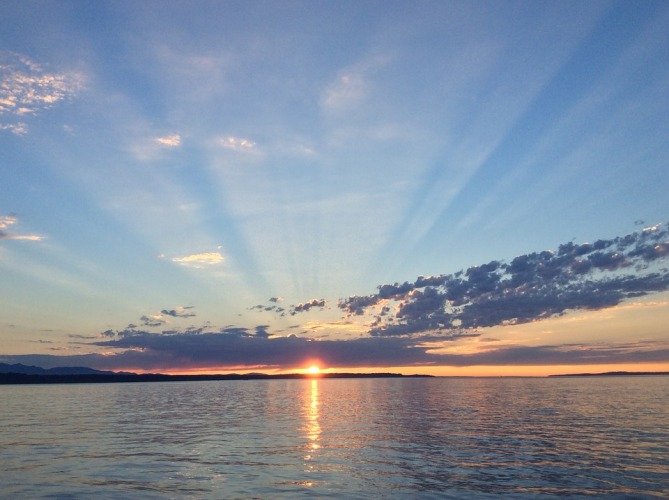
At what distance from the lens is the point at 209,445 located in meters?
45.9

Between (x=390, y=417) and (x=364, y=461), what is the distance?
127 feet

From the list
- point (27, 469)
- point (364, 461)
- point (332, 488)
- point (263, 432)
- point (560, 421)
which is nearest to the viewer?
point (332, 488)

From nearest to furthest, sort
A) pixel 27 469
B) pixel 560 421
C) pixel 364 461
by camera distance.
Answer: pixel 27 469, pixel 364 461, pixel 560 421

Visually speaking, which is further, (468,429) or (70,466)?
(468,429)

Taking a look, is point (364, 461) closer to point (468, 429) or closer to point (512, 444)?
point (512, 444)

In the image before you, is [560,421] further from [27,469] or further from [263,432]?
[27,469]

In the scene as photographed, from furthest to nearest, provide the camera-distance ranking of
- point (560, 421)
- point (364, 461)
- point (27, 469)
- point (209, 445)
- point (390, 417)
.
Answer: point (390, 417) → point (560, 421) → point (209, 445) → point (364, 461) → point (27, 469)

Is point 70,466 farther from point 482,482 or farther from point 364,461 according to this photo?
point 482,482

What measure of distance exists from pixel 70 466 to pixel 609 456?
135 ft

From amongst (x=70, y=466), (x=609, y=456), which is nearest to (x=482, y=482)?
(x=609, y=456)

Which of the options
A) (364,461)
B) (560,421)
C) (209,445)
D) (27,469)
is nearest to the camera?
(27,469)

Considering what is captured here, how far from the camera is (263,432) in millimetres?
56344

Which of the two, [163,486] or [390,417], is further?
[390,417]

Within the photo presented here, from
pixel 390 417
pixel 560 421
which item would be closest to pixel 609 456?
pixel 560 421
